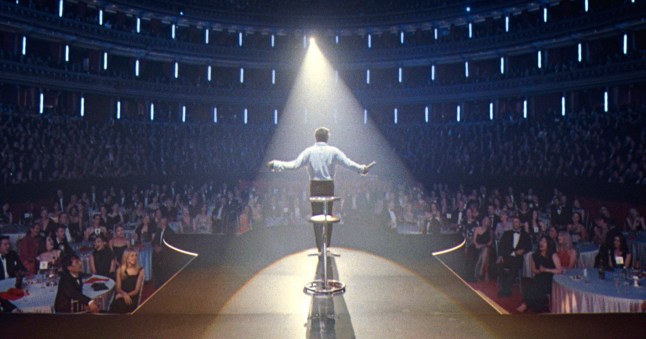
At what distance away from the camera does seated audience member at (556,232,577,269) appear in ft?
30.7

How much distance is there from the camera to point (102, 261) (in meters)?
9.38

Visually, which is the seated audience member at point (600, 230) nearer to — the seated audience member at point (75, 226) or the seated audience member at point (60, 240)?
the seated audience member at point (60, 240)

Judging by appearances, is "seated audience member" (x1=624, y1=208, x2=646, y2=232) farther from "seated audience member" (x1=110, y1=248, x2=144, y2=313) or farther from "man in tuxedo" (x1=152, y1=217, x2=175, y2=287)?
"seated audience member" (x1=110, y1=248, x2=144, y2=313)

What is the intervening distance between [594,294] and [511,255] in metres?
3.50

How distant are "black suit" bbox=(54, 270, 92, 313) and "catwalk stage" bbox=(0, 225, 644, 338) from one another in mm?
1437

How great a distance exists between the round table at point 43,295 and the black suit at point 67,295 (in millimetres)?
97

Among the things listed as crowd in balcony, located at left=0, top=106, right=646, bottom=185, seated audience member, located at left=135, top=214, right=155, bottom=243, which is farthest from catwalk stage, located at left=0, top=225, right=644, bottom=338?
crowd in balcony, located at left=0, top=106, right=646, bottom=185

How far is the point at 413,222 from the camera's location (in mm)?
15078

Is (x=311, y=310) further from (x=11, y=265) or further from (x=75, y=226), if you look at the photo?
(x=75, y=226)

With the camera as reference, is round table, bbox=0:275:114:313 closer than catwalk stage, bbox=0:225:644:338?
No

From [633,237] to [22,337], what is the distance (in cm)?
1277

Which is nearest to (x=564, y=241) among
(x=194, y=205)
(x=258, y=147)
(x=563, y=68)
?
(x=194, y=205)

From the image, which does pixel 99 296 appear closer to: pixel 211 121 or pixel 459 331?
pixel 459 331

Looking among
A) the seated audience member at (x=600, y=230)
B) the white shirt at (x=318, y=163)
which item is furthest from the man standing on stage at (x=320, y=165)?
the seated audience member at (x=600, y=230)
